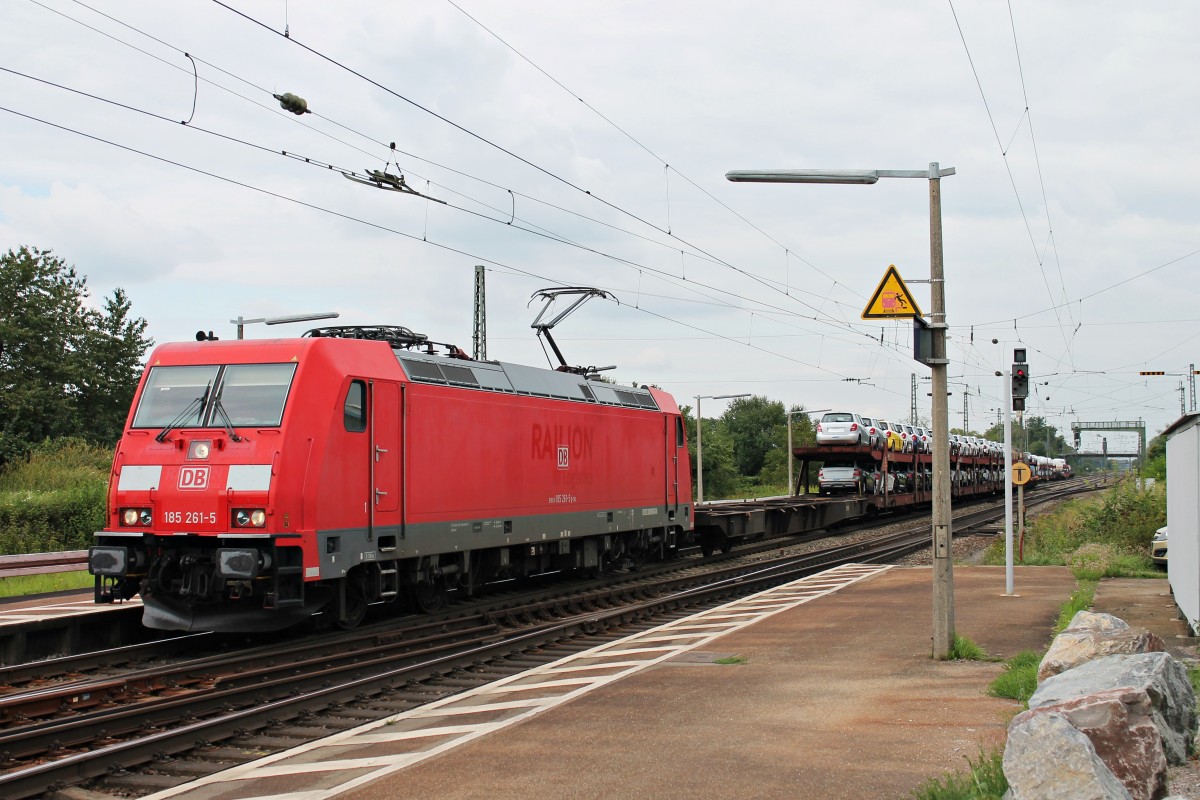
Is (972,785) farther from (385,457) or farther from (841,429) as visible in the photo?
(841,429)

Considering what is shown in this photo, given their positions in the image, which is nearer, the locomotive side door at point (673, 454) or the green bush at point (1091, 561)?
the green bush at point (1091, 561)

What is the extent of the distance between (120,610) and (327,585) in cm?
268

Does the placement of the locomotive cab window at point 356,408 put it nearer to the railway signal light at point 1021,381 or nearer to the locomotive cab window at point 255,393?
the locomotive cab window at point 255,393

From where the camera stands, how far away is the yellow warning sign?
420 inches

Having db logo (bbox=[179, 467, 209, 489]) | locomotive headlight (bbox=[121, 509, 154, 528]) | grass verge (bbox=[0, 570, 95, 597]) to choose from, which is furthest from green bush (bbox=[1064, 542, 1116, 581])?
grass verge (bbox=[0, 570, 95, 597])

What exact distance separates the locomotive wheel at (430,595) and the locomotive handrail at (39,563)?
916 centimetres

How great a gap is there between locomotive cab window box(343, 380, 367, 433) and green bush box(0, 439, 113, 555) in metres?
12.1

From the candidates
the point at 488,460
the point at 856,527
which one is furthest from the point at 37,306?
the point at 488,460

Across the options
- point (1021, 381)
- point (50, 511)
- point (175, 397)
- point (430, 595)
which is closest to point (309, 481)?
point (175, 397)

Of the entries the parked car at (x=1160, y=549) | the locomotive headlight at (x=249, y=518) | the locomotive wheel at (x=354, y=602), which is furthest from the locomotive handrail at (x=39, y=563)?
the parked car at (x=1160, y=549)

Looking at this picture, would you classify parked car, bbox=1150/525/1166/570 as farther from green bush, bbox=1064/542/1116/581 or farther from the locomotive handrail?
the locomotive handrail

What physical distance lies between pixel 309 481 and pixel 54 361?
138 feet

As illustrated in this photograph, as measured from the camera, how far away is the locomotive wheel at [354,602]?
13.2m

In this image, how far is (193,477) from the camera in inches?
469
